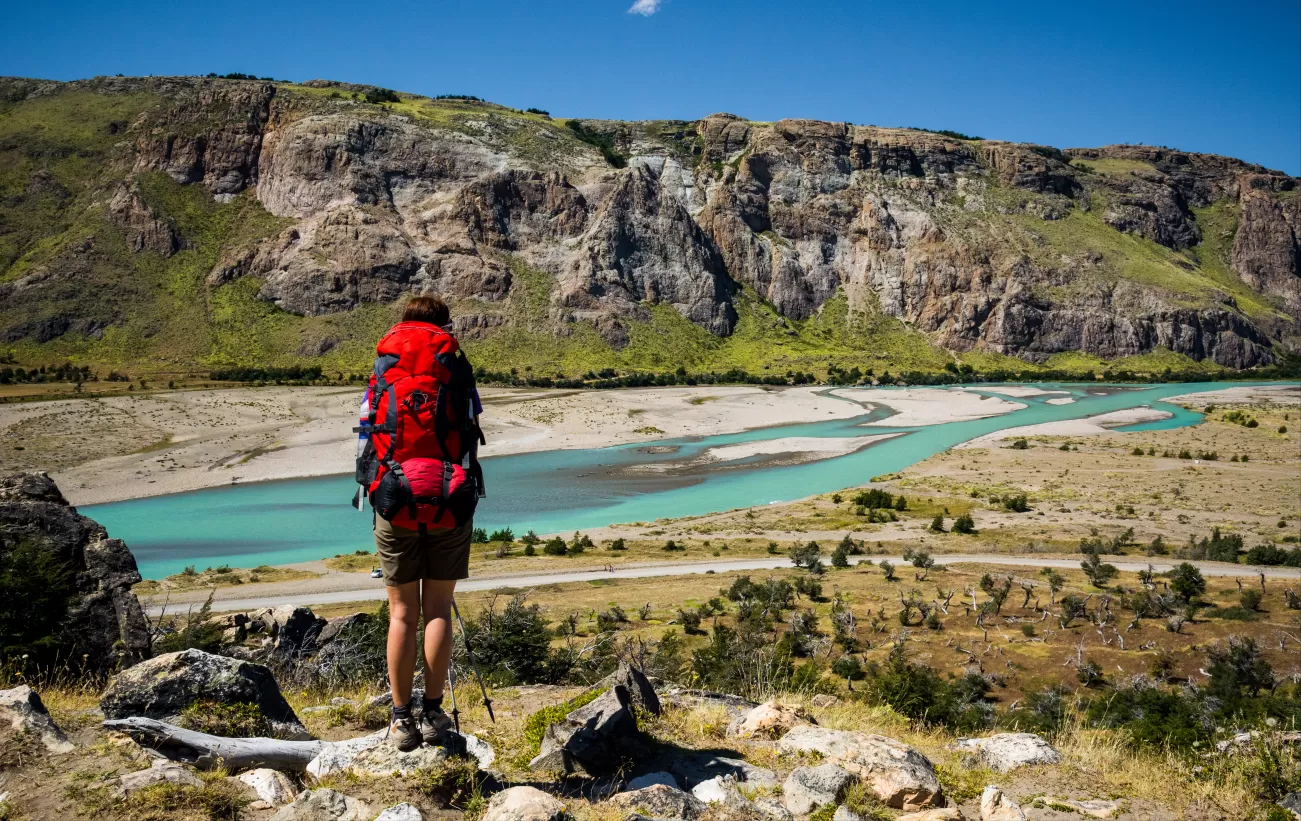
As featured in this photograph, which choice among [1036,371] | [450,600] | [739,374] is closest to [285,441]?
[450,600]

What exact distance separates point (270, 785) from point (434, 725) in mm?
896

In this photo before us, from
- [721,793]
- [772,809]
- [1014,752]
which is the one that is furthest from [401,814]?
[1014,752]

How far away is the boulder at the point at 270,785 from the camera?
416 centimetres

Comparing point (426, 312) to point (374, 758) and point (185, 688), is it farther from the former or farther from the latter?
point (185, 688)

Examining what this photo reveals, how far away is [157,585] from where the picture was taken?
88.7 feet

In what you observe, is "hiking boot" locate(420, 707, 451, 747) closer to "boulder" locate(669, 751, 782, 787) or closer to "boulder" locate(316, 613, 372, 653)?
"boulder" locate(669, 751, 782, 787)

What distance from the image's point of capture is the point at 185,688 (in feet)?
16.3

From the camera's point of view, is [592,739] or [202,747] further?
[592,739]

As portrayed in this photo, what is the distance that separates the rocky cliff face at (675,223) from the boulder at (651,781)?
12053cm

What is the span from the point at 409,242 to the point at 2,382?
62276mm

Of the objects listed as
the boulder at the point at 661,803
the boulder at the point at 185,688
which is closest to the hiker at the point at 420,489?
the boulder at the point at 661,803

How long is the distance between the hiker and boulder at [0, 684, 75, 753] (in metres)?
1.84

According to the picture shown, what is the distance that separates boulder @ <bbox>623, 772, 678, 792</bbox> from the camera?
471 cm

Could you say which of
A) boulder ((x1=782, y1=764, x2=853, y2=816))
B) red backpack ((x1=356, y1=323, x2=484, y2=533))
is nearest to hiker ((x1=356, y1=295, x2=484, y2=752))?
red backpack ((x1=356, y1=323, x2=484, y2=533))
